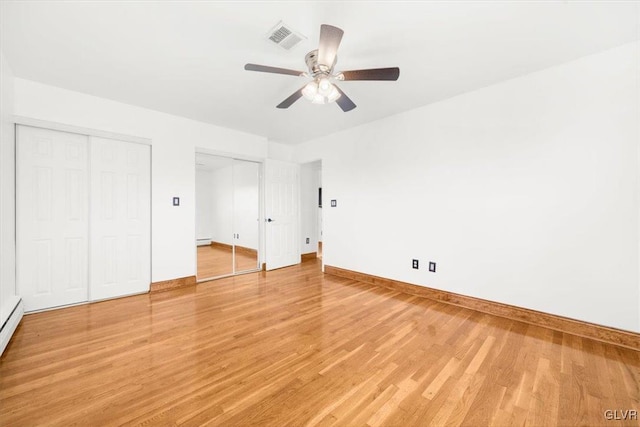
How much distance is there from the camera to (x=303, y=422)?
133cm

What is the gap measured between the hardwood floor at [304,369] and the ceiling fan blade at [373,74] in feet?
7.36

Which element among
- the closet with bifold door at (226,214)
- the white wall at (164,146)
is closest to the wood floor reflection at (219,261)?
the closet with bifold door at (226,214)

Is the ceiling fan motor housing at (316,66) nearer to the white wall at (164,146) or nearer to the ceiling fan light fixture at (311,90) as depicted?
the ceiling fan light fixture at (311,90)

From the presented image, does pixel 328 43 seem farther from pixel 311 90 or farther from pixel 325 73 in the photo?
pixel 311 90

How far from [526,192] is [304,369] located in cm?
279

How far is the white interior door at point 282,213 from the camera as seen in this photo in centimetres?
469

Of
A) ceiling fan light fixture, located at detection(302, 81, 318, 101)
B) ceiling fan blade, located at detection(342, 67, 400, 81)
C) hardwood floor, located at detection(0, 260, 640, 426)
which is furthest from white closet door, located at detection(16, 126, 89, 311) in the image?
ceiling fan blade, located at detection(342, 67, 400, 81)

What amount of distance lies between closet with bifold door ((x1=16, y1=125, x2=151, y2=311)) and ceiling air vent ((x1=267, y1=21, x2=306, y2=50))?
2.63 metres

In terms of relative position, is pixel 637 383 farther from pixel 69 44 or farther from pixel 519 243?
pixel 69 44

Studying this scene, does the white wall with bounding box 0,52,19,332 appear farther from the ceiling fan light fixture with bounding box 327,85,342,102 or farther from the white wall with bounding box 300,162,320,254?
the white wall with bounding box 300,162,320,254

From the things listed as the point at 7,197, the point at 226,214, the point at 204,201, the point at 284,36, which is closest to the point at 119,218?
the point at 7,197

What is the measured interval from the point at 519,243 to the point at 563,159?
92 cm

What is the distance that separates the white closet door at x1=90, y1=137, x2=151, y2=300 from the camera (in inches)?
122

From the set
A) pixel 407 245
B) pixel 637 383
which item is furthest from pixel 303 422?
pixel 407 245
